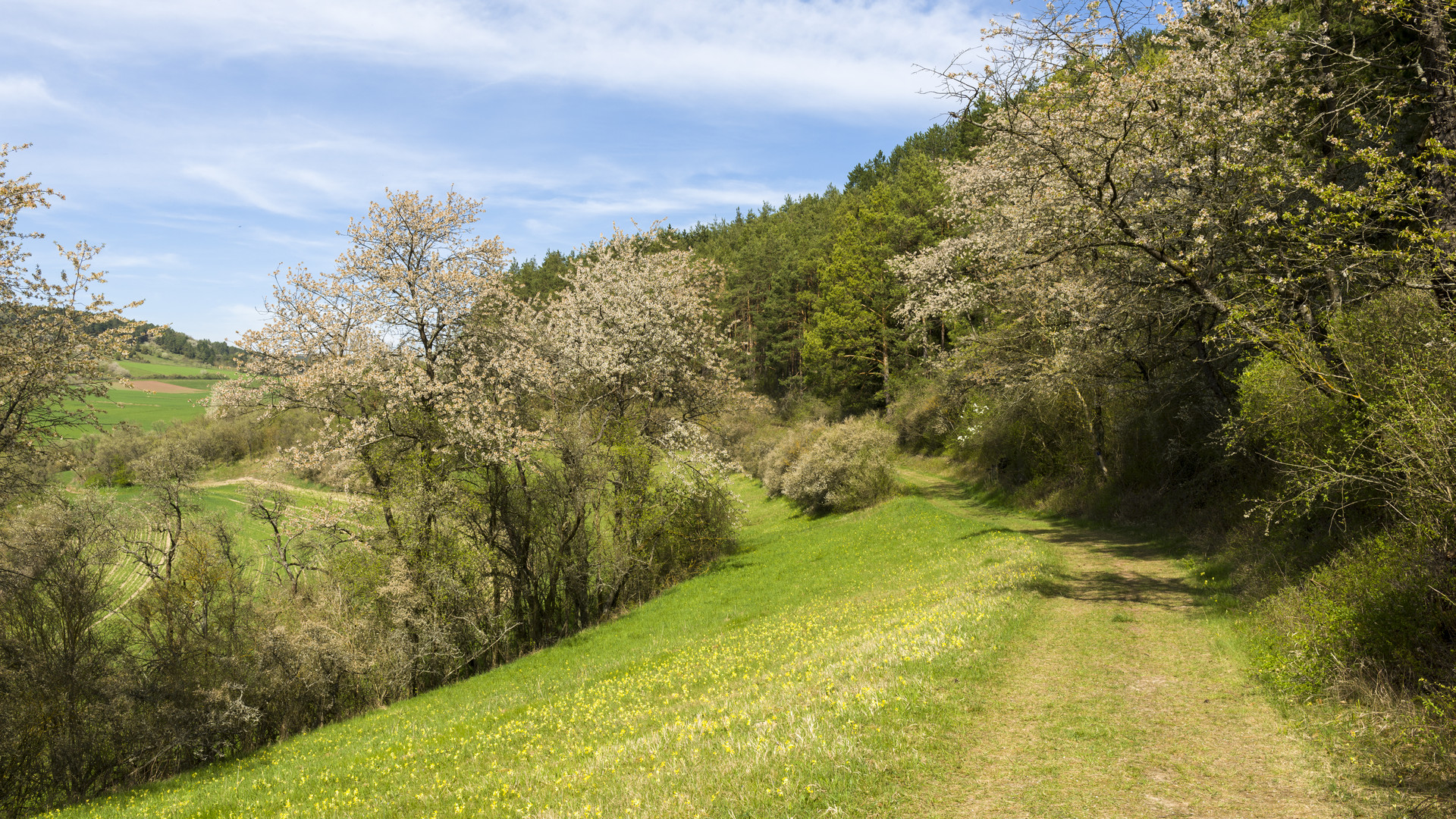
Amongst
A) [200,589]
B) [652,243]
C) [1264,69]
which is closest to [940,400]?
[652,243]

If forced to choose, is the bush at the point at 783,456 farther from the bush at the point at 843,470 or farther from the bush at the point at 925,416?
the bush at the point at 925,416

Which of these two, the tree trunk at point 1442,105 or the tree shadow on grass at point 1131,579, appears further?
the tree shadow on grass at point 1131,579

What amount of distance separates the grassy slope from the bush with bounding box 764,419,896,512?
1282 centimetres

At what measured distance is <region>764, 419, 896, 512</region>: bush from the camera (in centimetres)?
3744

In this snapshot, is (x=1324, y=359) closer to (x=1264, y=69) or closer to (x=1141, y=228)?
(x=1141, y=228)

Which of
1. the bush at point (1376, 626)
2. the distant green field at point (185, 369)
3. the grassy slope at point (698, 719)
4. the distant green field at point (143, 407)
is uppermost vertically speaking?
the distant green field at point (185, 369)

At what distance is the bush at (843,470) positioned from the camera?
37438 mm

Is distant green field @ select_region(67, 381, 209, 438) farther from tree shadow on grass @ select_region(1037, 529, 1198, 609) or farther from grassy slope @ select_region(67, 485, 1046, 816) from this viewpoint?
tree shadow on grass @ select_region(1037, 529, 1198, 609)

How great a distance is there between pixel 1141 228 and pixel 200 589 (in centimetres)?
2682

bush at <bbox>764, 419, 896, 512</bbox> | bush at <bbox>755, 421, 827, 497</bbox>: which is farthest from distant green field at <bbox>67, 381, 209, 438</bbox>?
bush at <bbox>755, 421, 827, 497</bbox>

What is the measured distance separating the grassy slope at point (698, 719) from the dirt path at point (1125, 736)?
0.62 metres

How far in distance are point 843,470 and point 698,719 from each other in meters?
30.3

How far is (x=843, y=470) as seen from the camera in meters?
38.4

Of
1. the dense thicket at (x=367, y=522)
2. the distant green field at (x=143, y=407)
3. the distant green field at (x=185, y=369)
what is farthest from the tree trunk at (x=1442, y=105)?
the distant green field at (x=185, y=369)
